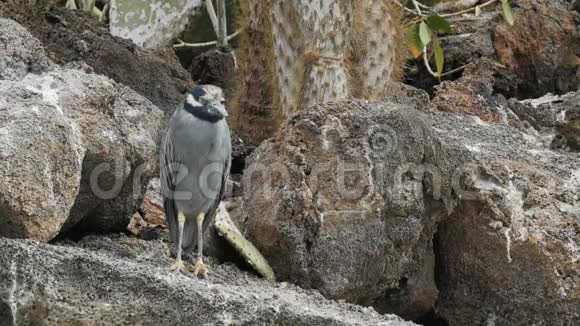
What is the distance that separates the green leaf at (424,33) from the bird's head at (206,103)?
5.30 feet

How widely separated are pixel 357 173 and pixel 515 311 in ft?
3.61

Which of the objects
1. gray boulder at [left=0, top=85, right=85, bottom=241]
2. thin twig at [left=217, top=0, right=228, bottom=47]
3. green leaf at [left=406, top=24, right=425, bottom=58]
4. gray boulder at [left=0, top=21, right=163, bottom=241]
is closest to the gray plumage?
gray boulder at [left=0, top=21, right=163, bottom=241]

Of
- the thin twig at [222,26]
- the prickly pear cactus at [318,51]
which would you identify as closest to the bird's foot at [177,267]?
the prickly pear cactus at [318,51]

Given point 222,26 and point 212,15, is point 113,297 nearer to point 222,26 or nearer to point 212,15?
point 222,26

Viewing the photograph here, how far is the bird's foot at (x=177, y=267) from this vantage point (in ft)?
16.7

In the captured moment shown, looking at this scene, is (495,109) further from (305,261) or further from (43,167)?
(43,167)

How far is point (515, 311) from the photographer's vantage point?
603 centimetres

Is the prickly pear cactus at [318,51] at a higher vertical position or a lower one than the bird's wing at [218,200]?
higher

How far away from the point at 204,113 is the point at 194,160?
239 mm

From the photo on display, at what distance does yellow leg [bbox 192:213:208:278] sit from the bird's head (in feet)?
1.57

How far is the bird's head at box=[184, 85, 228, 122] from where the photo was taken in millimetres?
5438

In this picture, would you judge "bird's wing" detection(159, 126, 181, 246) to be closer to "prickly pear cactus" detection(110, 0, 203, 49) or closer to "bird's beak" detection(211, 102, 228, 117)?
"bird's beak" detection(211, 102, 228, 117)

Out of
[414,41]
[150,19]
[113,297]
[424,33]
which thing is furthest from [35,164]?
[150,19]

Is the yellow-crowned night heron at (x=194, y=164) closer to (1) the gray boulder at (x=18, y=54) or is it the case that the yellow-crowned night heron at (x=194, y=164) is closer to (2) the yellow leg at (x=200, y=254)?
(2) the yellow leg at (x=200, y=254)
